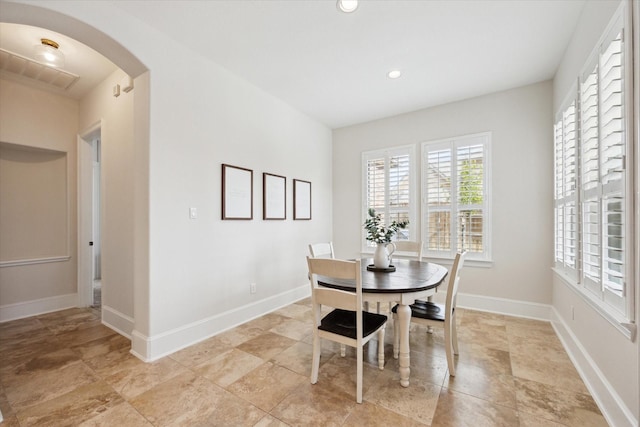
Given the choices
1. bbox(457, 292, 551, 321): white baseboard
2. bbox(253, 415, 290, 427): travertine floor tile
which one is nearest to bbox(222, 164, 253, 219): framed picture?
bbox(253, 415, 290, 427): travertine floor tile

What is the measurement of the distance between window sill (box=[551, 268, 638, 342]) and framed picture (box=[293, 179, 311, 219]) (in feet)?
10.1

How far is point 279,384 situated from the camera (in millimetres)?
1992

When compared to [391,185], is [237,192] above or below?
below

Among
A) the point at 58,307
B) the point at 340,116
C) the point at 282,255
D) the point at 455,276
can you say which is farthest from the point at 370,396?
the point at 58,307

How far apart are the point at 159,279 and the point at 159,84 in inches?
67.8

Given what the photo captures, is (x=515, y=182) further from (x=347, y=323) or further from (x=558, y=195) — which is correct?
(x=347, y=323)

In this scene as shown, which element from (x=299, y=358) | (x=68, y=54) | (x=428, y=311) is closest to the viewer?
(x=428, y=311)

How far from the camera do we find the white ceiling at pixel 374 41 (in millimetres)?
2139

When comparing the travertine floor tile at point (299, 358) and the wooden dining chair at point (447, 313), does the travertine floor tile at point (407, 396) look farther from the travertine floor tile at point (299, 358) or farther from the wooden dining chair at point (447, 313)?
the travertine floor tile at point (299, 358)

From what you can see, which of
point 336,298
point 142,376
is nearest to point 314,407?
point 336,298

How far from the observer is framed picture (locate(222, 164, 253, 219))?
298 cm

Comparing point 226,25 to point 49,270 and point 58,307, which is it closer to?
A: point 49,270

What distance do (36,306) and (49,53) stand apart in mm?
3057

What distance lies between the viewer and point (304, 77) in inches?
126
